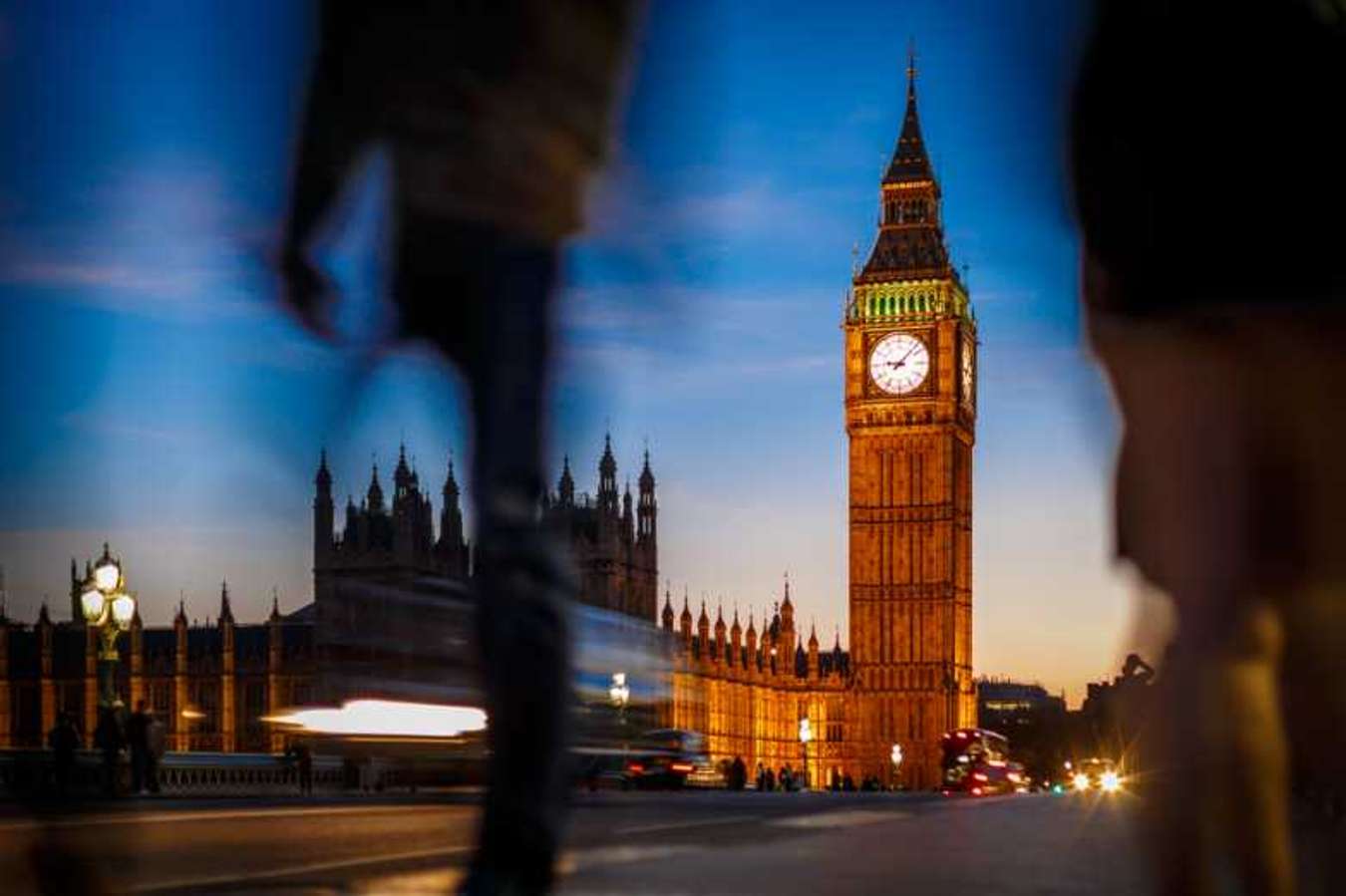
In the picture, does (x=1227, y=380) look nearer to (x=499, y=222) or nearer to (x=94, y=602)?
(x=499, y=222)

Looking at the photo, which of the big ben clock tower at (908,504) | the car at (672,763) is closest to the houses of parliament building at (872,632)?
the big ben clock tower at (908,504)

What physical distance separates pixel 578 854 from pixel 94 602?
13.4 metres

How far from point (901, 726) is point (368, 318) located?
61.1 m

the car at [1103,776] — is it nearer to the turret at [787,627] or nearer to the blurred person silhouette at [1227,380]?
the blurred person silhouette at [1227,380]

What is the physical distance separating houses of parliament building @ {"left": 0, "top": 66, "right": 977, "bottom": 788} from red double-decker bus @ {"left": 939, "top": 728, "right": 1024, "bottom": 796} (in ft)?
53.1

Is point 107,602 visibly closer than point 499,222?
No

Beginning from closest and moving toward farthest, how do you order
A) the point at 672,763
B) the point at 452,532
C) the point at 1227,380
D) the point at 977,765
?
1. the point at 1227,380
2. the point at 452,532
3. the point at 672,763
4. the point at 977,765

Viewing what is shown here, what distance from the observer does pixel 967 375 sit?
210 feet

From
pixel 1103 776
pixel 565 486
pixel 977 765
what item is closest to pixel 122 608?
pixel 1103 776

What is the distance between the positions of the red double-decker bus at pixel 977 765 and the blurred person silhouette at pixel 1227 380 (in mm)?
29639

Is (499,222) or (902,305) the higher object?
(902,305)

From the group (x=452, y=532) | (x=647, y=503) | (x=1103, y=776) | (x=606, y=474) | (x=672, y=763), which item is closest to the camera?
(x=452, y=532)

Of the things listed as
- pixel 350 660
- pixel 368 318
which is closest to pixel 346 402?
pixel 368 318

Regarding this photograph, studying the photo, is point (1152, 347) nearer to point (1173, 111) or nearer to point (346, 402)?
point (1173, 111)
